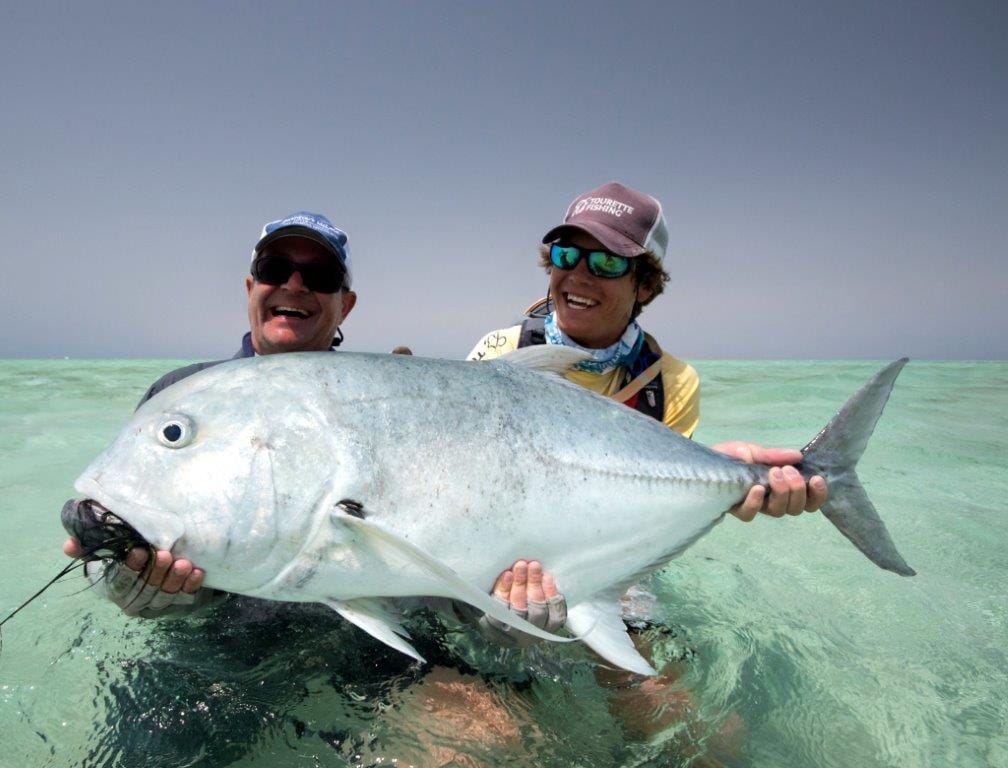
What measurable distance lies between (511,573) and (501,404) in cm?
56

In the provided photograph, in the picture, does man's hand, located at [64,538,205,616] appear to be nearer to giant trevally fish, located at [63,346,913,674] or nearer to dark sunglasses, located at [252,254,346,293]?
giant trevally fish, located at [63,346,913,674]

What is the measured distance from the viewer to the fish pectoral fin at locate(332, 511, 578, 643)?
59.0 inches

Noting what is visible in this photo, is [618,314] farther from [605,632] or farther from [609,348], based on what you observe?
[605,632]

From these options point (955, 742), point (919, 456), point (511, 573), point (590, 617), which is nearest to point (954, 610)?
point (955, 742)

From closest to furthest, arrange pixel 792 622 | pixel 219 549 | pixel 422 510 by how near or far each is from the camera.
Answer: pixel 219 549 → pixel 422 510 → pixel 792 622

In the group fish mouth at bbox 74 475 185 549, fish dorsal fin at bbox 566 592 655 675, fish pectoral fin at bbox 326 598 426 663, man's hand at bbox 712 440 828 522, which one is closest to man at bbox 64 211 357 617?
fish mouth at bbox 74 475 185 549

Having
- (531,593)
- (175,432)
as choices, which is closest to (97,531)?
(175,432)

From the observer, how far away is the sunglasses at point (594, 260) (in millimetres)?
2777

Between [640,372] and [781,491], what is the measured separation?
1024 mm

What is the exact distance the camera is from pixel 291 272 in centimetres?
277

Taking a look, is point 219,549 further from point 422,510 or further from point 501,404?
point 501,404

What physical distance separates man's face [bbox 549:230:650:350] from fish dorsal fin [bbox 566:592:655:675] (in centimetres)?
134

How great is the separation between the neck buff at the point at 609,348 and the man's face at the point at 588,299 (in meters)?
0.04

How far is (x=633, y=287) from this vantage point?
117 inches
